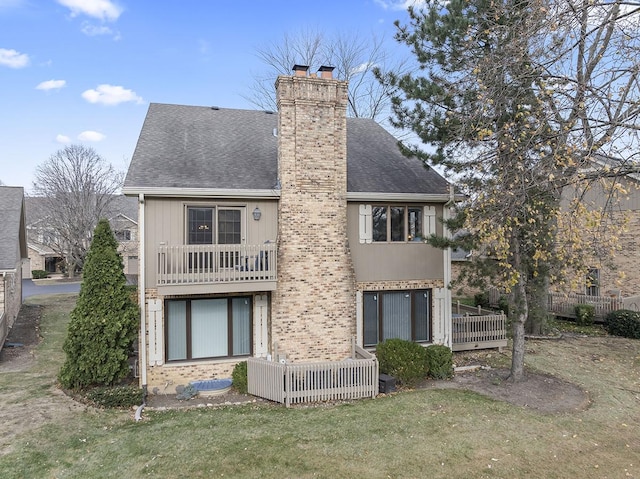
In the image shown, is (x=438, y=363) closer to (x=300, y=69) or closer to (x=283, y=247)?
(x=283, y=247)

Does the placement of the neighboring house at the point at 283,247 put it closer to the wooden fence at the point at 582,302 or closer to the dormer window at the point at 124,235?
the wooden fence at the point at 582,302

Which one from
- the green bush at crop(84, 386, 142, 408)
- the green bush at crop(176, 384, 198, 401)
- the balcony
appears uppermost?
the balcony

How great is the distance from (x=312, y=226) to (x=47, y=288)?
30.1 metres

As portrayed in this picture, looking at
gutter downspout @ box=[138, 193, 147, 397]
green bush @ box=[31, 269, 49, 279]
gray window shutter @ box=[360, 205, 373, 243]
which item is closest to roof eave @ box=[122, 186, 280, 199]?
gutter downspout @ box=[138, 193, 147, 397]

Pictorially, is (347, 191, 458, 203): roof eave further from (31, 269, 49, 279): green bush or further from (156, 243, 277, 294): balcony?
(31, 269, 49, 279): green bush

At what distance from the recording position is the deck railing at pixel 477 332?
44.3ft

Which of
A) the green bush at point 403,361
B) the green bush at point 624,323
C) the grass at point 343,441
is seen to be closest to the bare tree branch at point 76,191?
the grass at point 343,441

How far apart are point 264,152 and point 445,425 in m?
9.16

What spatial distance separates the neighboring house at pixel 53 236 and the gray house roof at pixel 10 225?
16.2 meters

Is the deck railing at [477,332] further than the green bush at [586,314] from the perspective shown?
No

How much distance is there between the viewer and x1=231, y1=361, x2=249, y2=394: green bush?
10.5m

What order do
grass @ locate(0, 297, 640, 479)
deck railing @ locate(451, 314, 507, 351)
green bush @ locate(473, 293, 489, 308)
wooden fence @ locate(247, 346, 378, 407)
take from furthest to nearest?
green bush @ locate(473, 293, 489, 308) → deck railing @ locate(451, 314, 507, 351) → wooden fence @ locate(247, 346, 378, 407) → grass @ locate(0, 297, 640, 479)

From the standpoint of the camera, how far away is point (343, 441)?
24.5 ft

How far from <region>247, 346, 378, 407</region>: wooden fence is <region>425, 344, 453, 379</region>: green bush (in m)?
1.94
